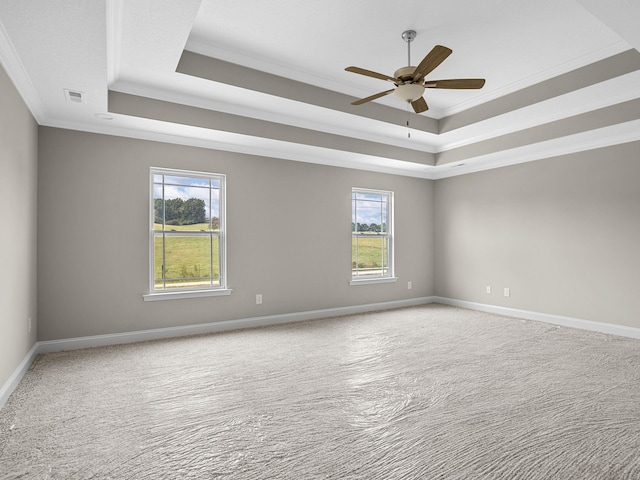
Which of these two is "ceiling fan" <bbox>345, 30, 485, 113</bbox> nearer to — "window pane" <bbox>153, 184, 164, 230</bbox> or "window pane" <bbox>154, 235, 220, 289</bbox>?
"window pane" <bbox>153, 184, 164, 230</bbox>

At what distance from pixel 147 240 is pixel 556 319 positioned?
5.42 m

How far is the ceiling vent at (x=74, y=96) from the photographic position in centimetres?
315

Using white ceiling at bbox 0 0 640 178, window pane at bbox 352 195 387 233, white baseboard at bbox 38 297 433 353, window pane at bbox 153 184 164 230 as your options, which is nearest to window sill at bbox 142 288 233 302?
A: white baseboard at bbox 38 297 433 353

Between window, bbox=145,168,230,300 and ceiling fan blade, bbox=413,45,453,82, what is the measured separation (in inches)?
112

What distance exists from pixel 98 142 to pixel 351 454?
A: 398cm

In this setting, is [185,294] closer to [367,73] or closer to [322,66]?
[322,66]

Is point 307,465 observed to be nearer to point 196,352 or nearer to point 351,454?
point 351,454

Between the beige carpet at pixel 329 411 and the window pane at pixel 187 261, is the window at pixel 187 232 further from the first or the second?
the beige carpet at pixel 329 411

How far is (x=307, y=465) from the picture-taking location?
1.92m

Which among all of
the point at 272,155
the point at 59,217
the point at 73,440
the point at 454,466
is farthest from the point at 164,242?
the point at 454,466

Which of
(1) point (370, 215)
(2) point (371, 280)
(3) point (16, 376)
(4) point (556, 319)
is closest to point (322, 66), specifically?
(1) point (370, 215)

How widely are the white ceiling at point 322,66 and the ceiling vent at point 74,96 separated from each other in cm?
6

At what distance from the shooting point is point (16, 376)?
116 inches

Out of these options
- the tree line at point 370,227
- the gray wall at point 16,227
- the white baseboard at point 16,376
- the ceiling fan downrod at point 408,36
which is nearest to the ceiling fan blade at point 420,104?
the ceiling fan downrod at point 408,36
